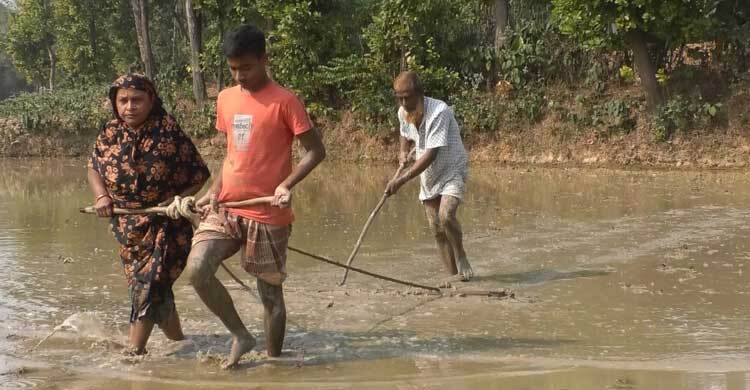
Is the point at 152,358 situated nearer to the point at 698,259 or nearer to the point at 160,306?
the point at 160,306

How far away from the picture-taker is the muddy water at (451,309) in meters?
4.76

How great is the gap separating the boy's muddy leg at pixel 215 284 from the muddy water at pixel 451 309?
14cm

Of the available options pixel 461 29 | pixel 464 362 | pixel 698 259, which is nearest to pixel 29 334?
pixel 464 362

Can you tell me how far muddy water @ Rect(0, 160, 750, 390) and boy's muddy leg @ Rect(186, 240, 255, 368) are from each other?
0.46 ft

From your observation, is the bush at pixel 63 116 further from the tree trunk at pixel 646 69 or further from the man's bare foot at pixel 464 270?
the man's bare foot at pixel 464 270

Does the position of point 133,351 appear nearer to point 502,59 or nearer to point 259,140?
point 259,140

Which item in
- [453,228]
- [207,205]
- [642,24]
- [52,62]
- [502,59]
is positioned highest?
[52,62]

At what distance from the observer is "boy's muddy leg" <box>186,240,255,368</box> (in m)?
4.65

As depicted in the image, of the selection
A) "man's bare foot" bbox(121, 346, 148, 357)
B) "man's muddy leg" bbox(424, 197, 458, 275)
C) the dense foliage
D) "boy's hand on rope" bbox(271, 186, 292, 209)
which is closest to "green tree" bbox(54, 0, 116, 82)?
the dense foliage

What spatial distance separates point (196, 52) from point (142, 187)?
67.2 feet

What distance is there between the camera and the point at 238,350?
4.87 metres

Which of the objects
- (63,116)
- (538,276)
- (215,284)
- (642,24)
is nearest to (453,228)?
(538,276)

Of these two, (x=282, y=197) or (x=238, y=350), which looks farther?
(x=238, y=350)

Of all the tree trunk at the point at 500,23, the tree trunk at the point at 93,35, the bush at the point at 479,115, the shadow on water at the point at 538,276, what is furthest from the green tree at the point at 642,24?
the tree trunk at the point at 93,35
